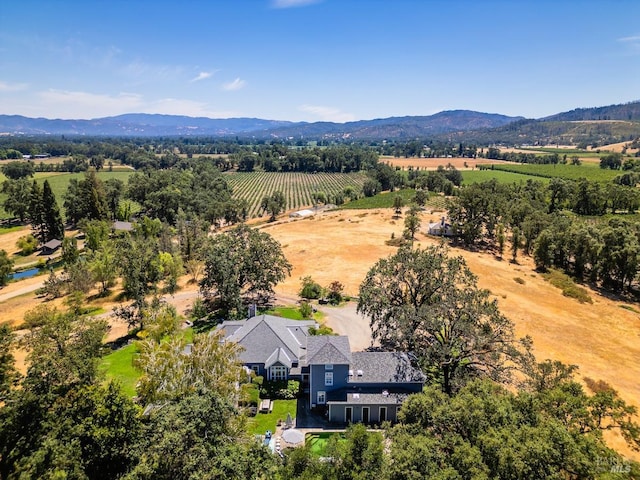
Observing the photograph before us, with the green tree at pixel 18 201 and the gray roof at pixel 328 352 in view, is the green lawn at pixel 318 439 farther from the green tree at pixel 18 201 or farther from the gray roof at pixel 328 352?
the green tree at pixel 18 201

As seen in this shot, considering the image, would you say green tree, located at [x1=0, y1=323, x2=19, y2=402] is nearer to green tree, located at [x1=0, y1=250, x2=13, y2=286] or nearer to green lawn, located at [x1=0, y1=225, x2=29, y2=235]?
green tree, located at [x1=0, y1=250, x2=13, y2=286]

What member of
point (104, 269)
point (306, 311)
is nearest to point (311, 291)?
point (306, 311)

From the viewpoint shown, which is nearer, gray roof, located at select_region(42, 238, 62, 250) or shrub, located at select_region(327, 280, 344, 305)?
shrub, located at select_region(327, 280, 344, 305)

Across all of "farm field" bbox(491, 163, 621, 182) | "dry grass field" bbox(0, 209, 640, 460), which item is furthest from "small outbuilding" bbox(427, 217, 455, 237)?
"farm field" bbox(491, 163, 621, 182)

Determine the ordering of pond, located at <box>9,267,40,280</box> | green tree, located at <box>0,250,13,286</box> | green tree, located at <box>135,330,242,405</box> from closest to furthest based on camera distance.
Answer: green tree, located at <box>135,330,242,405</box> < green tree, located at <box>0,250,13,286</box> < pond, located at <box>9,267,40,280</box>

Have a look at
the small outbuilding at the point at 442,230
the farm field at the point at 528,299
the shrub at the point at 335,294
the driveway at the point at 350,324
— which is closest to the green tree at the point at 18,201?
the farm field at the point at 528,299

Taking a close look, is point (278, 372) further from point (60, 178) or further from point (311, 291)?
point (60, 178)
